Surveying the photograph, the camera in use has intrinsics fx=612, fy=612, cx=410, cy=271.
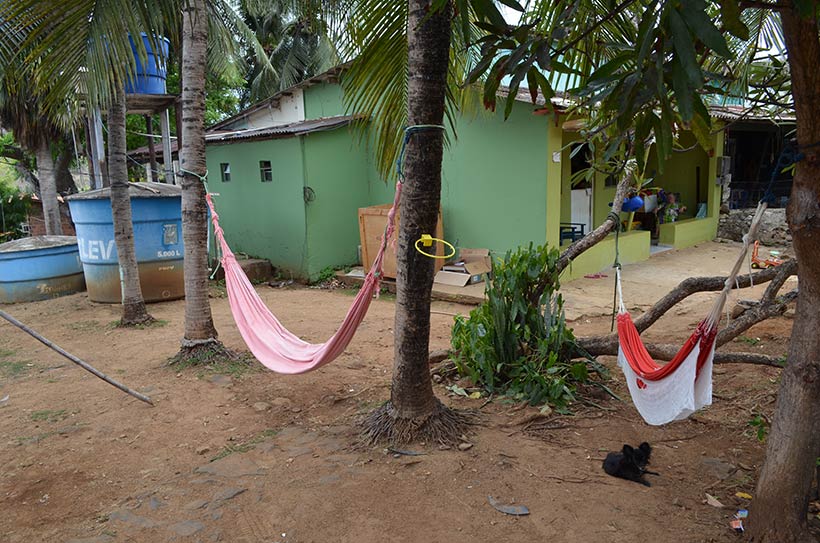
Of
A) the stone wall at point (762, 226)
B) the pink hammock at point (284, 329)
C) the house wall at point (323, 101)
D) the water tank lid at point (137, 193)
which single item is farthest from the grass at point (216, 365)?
the stone wall at point (762, 226)

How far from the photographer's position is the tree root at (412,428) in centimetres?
280

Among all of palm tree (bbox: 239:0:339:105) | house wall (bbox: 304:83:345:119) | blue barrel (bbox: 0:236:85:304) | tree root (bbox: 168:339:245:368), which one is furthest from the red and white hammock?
palm tree (bbox: 239:0:339:105)

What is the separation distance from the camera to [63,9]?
3.02m

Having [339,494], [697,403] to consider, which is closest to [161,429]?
[339,494]

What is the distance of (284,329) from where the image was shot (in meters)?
3.68

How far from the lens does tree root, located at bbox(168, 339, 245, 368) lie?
14.5 ft

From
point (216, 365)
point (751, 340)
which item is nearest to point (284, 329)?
point (216, 365)

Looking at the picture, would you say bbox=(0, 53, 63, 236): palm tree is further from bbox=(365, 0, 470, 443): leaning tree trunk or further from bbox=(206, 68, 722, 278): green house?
bbox=(365, 0, 470, 443): leaning tree trunk

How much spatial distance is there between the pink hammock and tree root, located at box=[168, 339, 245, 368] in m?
0.67

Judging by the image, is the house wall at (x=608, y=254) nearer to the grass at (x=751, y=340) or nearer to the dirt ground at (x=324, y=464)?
the grass at (x=751, y=340)

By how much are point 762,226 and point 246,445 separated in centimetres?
923

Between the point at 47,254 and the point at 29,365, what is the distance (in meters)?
→ 3.17

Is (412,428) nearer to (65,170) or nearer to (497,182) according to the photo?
(497,182)

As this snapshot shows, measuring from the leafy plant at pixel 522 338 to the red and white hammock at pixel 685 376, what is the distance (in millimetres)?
764
